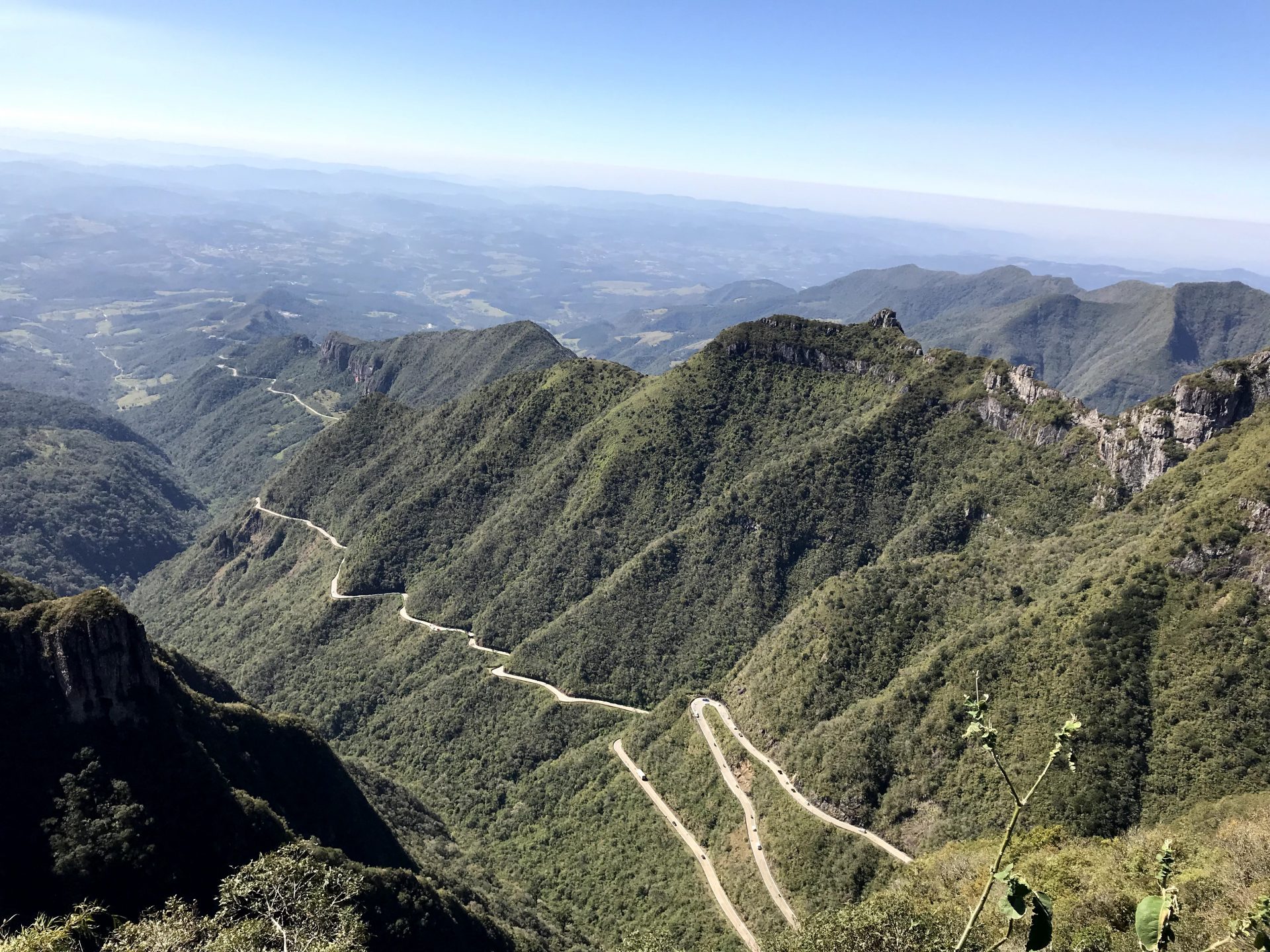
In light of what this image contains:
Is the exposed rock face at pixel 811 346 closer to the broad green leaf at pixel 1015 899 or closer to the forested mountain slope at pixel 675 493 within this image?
the forested mountain slope at pixel 675 493

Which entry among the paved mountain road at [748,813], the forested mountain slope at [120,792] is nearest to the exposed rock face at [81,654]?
the forested mountain slope at [120,792]

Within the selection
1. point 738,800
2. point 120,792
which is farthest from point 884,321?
point 120,792

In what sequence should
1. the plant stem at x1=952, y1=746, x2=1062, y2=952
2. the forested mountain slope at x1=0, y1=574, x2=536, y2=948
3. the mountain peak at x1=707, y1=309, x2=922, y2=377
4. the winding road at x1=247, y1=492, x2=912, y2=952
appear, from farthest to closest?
the mountain peak at x1=707, y1=309, x2=922, y2=377 → the winding road at x1=247, y1=492, x2=912, y2=952 → the forested mountain slope at x1=0, y1=574, x2=536, y2=948 → the plant stem at x1=952, y1=746, x2=1062, y2=952

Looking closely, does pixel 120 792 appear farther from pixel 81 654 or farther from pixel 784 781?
pixel 784 781

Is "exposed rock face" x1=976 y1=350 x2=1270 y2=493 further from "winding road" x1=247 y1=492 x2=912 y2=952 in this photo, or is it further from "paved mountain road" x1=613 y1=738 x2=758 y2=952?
"paved mountain road" x1=613 y1=738 x2=758 y2=952

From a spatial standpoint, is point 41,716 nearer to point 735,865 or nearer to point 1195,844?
point 735,865

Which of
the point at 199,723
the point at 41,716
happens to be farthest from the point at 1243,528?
the point at 41,716

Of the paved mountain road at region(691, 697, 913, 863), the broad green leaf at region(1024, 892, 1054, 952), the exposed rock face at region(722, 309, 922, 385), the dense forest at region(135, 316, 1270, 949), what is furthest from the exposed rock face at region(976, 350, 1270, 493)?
the broad green leaf at region(1024, 892, 1054, 952)
